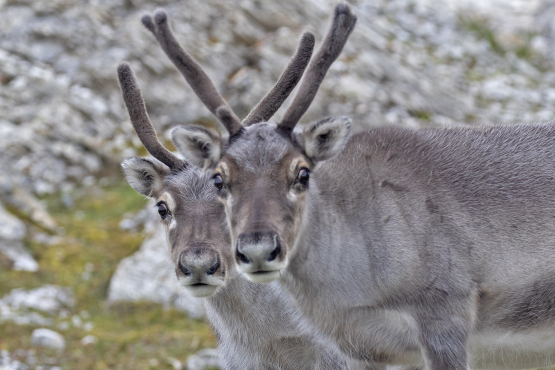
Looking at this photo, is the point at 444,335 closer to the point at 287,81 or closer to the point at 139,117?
the point at 287,81

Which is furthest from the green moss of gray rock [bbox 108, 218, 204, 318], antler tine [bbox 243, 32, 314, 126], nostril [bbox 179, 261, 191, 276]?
antler tine [bbox 243, 32, 314, 126]

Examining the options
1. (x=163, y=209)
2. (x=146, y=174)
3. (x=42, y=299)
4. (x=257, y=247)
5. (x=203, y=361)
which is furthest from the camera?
(x=42, y=299)

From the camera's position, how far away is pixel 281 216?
5449 mm

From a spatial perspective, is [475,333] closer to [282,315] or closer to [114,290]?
[282,315]

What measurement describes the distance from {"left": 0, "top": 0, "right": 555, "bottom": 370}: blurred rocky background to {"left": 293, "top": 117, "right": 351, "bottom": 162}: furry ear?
834cm

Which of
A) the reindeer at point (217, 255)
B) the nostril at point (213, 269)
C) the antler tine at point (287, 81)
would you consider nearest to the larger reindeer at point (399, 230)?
the antler tine at point (287, 81)

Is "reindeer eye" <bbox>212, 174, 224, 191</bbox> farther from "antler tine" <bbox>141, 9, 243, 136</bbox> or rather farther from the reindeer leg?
the reindeer leg

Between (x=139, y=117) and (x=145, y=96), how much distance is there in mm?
17190

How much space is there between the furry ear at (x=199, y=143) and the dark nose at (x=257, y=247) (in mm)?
1147

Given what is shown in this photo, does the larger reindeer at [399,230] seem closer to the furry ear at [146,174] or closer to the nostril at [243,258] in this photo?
the nostril at [243,258]

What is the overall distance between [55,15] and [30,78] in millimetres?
3479

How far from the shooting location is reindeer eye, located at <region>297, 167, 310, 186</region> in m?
5.71

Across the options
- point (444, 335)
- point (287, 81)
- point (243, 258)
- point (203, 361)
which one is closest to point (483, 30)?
point (203, 361)

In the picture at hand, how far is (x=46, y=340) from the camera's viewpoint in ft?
43.2
